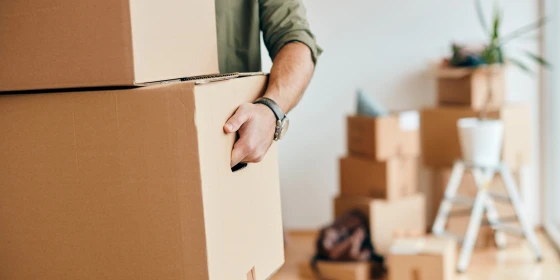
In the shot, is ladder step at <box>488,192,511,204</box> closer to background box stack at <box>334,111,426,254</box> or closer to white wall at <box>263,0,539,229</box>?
background box stack at <box>334,111,426,254</box>

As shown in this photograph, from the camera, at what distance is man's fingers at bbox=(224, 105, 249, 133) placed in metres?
1.01

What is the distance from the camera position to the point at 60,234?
3.30ft

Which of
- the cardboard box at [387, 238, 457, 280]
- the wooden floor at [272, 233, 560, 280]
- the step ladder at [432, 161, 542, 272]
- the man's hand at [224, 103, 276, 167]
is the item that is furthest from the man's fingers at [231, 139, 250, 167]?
the step ladder at [432, 161, 542, 272]

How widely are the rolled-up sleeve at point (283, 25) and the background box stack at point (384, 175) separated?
2206mm

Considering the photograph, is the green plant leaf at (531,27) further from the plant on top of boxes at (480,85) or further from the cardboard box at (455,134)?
the cardboard box at (455,134)

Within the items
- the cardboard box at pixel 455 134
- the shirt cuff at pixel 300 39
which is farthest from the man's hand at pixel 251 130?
the cardboard box at pixel 455 134

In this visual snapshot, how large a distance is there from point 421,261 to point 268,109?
227 centimetres

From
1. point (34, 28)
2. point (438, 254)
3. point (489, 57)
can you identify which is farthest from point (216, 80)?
point (489, 57)

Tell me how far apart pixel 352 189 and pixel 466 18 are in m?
1.28

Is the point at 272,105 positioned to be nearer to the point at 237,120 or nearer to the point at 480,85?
the point at 237,120

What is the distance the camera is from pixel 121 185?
3.16 feet

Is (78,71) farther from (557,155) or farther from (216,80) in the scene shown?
(557,155)

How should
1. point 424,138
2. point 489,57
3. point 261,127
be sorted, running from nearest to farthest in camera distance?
point 261,127, point 489,57, point 424,138

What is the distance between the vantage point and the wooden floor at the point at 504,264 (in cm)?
348
